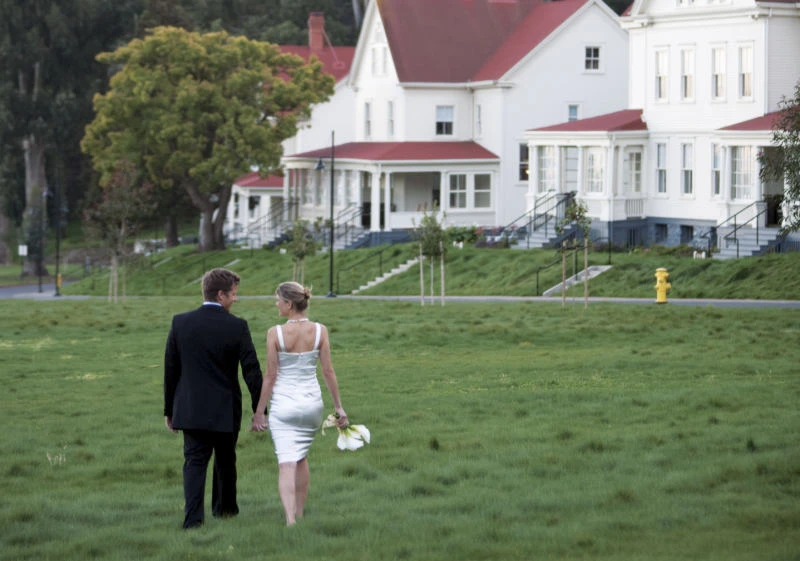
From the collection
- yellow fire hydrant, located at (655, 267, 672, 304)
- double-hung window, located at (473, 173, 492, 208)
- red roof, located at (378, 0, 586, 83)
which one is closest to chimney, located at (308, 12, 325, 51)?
red roof, located at (378, 0, 586, 83)

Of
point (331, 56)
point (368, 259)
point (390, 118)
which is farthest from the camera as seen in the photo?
point (331, 56)

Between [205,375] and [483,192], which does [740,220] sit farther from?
[205,375]

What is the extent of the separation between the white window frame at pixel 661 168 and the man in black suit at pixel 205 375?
43755 millimetres

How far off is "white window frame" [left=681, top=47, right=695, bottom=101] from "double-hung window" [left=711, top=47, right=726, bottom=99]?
3.31 feet

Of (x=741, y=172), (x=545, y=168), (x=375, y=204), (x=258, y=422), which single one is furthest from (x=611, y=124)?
(x=258, y=422)

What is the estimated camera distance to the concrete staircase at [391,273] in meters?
51.5

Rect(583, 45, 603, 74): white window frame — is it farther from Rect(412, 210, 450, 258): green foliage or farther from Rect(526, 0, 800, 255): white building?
Rect(412, 210, 450, 258): green foliage

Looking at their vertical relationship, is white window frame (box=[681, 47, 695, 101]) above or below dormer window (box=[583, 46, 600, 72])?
below

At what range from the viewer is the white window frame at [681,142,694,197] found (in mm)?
52250

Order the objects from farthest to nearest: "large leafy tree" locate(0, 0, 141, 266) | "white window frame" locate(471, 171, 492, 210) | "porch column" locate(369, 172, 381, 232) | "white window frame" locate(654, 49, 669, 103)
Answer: "large leafy tree" locate(0, 0, 141, 266), "white window frame" locate(471, 171, 492, 210), "porch column" locate(369, 172, 381, 232), "white window frame" locate(654, 49, 669, 103)

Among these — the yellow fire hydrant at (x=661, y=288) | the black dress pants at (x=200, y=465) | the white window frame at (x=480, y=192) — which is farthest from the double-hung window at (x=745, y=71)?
the black dress pants at (x=200, y=465)

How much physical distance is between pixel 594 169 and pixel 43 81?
4009 cm

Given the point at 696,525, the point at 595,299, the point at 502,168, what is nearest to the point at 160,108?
the point at 502,168

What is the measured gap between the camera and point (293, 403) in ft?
36.0
